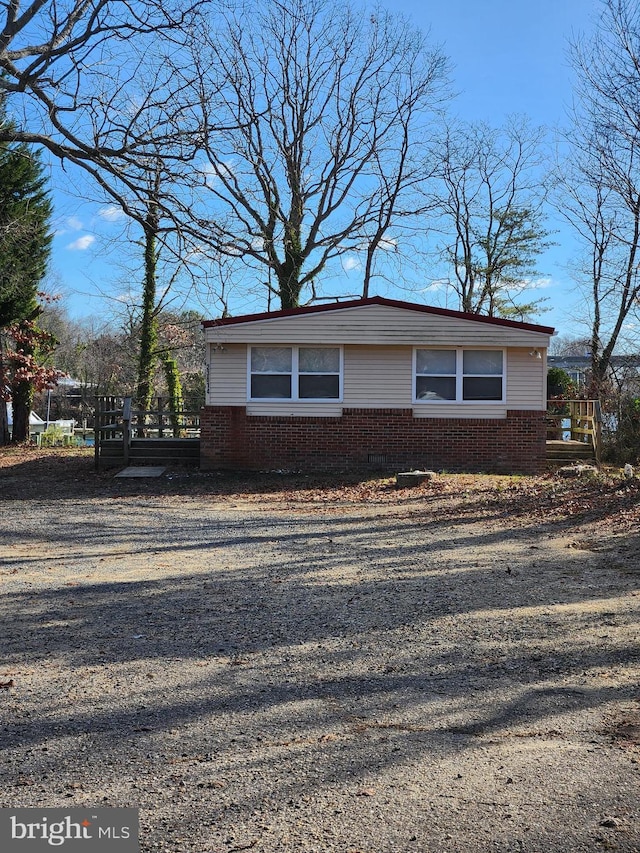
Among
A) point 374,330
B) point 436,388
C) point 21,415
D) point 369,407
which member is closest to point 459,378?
point 436,388

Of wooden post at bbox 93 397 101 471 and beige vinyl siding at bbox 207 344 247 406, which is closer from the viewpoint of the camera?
beige vinyl siding at bbox 207 344 247 406

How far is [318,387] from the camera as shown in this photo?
56.1 ft

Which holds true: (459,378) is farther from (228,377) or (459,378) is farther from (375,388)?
(228,377)

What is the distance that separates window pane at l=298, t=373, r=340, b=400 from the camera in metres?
17.1

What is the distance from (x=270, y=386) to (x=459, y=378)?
13.7 feet

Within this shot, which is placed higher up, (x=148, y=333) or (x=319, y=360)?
(x=148, y=333)

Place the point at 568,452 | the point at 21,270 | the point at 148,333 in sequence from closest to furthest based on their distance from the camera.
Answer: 1. the point at 568,452
2. the point at 21,270
3. the point at 148,333

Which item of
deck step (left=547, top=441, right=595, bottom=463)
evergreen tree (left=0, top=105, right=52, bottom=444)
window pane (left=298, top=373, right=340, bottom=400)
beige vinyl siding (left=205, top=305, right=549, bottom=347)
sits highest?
evergreen tree (left=0, top=105, right=52, bottom=444)

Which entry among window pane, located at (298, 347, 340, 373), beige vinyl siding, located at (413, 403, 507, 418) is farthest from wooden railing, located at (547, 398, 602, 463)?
window pane, located at (298, 347, 340, 373)

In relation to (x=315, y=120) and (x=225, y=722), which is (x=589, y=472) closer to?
(x=225, y=722)

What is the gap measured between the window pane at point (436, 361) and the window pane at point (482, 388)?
446 mm

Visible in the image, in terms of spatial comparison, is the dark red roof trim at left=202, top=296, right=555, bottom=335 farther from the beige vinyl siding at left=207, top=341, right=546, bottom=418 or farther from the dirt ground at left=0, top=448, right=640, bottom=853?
the dirt ground at left=0, top=448, right=640, bottom=853

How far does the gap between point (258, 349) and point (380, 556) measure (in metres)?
9.13

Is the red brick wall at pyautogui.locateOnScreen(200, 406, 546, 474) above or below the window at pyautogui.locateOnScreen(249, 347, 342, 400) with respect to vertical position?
below
